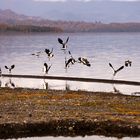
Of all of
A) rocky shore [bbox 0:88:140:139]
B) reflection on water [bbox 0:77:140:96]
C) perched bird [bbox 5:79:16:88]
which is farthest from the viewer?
perched bird [bbox 5:79:16:88]

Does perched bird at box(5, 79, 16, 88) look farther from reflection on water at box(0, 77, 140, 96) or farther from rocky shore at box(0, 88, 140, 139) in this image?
rocky shore at box(0, 88, 140, 139)

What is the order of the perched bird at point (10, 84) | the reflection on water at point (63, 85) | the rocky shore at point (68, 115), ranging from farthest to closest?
the perched bird at point (10, 84) → the reflection on water at point (63, 85) → the rocky shore at point (68, 115)

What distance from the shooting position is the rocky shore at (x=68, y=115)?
28.2m

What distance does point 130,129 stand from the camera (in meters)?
27.9

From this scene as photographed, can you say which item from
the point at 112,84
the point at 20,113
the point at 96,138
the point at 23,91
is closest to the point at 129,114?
the point at 96,138

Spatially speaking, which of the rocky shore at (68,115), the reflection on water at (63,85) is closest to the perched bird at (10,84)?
the reflection on water at (63,85)

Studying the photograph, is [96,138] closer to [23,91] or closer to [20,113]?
[20,113]

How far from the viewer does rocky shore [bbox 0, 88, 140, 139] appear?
28.2 metres

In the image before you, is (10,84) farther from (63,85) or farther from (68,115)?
(68,115)

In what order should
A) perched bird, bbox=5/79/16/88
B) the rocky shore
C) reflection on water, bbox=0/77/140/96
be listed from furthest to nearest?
perched bird, bbox=5/79/16/88 < reflection on water, bbox=0/77/140/96 < the rocky shore

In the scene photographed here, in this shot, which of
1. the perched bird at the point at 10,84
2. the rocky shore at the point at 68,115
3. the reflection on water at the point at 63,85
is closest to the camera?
the rocky shore at the point at 68,115

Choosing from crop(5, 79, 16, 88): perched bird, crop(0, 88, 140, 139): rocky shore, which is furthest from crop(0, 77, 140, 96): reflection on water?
crop(0, 88, 140, 139): rocky shore

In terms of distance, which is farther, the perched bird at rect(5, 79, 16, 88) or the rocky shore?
the perched bird at rect(5, 79, 16, 88)

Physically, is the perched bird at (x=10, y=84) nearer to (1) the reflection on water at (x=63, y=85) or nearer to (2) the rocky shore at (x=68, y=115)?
(1) the reflection on water at (x=63, y=85)
